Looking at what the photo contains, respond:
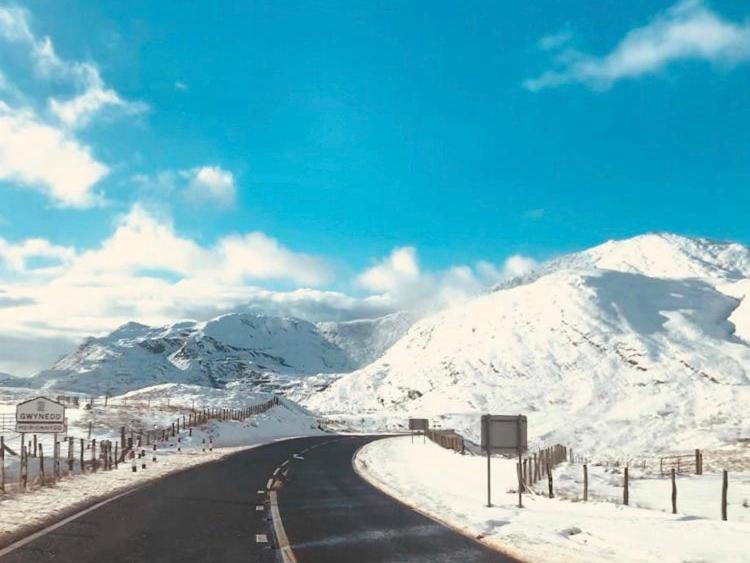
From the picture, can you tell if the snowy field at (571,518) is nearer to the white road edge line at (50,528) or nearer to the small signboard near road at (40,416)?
the white road edge line at (50,528)

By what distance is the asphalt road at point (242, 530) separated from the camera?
38.2ft

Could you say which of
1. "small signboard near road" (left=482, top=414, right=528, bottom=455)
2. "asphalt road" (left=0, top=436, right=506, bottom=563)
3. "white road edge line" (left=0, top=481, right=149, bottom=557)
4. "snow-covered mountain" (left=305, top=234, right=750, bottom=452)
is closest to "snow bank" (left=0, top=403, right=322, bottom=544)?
"white road edge line" (left=0, top=481, right=149, bottom=557)

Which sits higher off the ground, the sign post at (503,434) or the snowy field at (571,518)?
the sign post at (503,434)

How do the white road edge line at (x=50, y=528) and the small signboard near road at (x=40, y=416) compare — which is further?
the small signboard near road at (x=40, y=416)

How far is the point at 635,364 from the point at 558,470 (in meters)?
106

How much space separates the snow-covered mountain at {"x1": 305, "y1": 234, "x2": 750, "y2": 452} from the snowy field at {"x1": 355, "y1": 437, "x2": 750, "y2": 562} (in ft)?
195

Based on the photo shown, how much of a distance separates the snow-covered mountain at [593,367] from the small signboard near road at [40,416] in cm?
7417

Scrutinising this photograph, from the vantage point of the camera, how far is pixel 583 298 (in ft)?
550

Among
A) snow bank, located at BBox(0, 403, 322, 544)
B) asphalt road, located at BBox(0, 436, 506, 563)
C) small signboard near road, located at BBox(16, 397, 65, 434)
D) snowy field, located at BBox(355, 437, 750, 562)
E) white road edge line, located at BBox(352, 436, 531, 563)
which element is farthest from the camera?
small signboard near road, located at BBox(16, 397, 65, 434)

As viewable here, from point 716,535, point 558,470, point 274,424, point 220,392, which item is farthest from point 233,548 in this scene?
point 220,392

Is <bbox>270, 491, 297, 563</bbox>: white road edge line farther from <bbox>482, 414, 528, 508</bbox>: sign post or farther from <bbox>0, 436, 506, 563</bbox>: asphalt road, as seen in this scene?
<bbox>482, 414, 528, 508</bbox>: sign post

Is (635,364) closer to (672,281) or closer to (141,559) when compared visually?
(672,281)

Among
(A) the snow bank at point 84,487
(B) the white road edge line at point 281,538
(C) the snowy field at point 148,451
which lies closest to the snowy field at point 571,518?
(B) the white road edge line at point 281,538

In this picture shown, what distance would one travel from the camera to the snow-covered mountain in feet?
336
